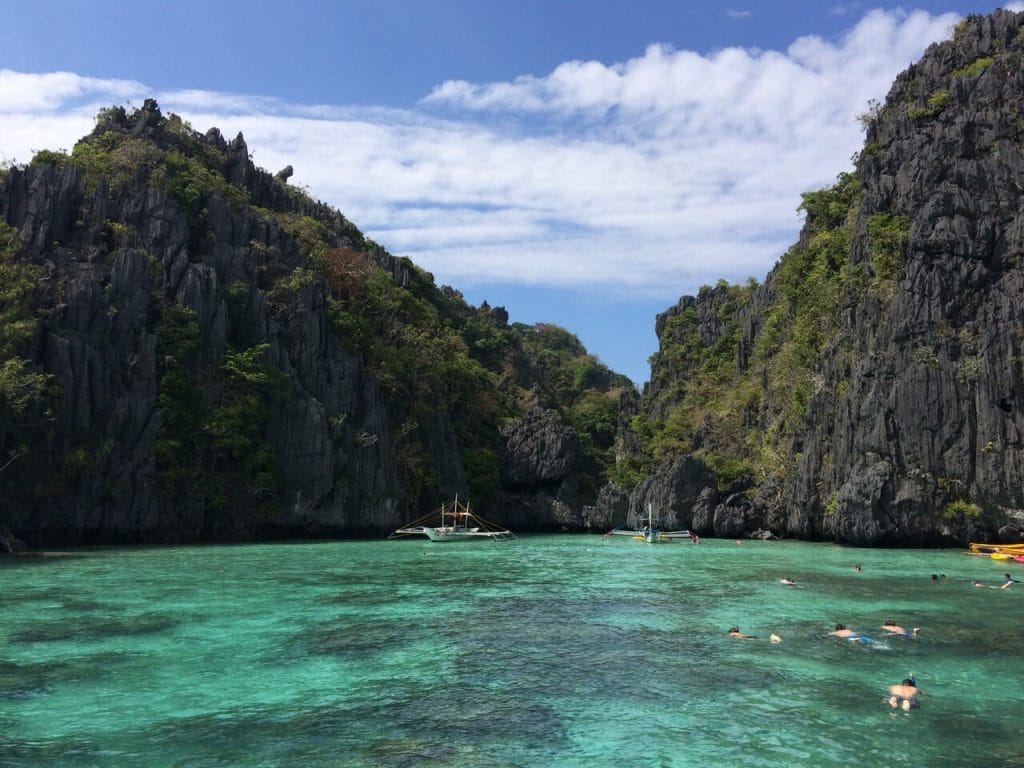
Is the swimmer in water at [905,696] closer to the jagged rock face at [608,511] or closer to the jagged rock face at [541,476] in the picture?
the jagged rock face at [608,511]

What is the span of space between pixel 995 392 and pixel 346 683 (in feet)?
128

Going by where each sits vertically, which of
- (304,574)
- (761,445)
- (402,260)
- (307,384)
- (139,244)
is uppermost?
(402,260)

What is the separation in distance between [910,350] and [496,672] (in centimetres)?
3723

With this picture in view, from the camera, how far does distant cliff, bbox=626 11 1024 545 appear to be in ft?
133

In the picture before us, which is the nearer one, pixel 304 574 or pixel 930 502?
pixel 304 574

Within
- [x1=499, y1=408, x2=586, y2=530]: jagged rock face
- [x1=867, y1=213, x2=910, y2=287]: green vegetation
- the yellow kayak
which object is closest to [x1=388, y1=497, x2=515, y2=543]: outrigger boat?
[x1=499, y1=408, x2=586, y2=530]: jagged rock face

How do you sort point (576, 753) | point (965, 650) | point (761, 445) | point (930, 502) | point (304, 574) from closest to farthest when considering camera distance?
point (576, 753)
point (965, 650)
point (304, 574)
point (930, 502)
point (761, 445)

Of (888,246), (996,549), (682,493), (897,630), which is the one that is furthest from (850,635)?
(682,493)

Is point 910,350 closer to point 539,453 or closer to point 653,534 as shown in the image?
point 653,534

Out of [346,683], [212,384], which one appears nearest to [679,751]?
[346,683]

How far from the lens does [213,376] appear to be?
155 feet

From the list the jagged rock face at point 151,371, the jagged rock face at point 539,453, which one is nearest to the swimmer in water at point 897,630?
the jagged rock face at point 151,371

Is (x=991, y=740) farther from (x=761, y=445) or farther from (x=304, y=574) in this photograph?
(x=761, y=445)

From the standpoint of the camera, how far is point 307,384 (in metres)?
51.8
